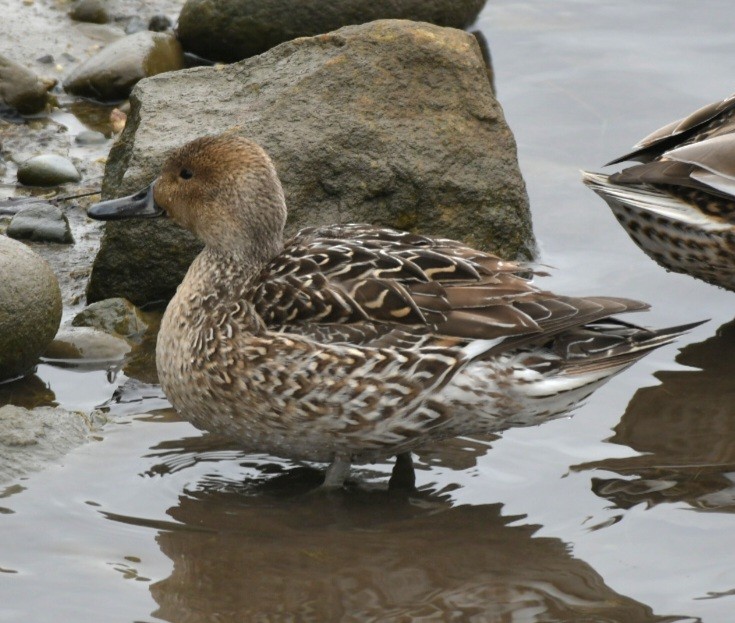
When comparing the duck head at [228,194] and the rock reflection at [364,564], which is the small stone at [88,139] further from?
the rock reflection at [364,564]

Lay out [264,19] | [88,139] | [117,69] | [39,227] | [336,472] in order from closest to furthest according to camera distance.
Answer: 1. [336,472]
2. [39,227]
3. [88,139]
4. [117,69]
5. [264,19]

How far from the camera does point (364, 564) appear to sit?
5.04m

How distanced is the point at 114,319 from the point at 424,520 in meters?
2.19

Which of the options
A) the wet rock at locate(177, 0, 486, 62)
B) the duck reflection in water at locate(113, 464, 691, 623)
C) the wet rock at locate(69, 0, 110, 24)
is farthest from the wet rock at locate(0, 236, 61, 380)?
the wet rock at locate(69, 0, 110, 24)

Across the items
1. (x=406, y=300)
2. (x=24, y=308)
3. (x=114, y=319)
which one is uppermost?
(x=406, y=300)

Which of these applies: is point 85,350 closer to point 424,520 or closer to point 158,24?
point 424,520

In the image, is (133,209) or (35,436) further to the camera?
(133,209)

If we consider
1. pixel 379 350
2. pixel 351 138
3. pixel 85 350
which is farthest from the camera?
pixel 351 138

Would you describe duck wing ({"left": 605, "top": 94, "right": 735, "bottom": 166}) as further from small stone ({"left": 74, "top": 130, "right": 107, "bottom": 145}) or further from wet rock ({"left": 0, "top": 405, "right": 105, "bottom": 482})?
small stone ({"left": 74, "top": 130, "right": 107, "bottom": 145})

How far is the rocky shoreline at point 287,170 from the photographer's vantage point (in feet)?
21.7

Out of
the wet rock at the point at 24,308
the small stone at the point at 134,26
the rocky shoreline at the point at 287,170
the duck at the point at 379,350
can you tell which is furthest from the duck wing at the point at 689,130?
the small stone at the point at 134,26

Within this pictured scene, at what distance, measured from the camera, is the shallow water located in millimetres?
4801

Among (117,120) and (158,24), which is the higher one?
(158,24)

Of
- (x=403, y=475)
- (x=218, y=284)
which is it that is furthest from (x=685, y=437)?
(x=218, y=284)
